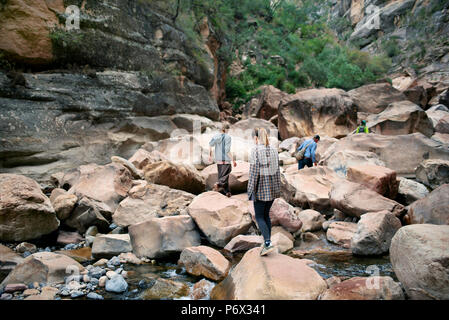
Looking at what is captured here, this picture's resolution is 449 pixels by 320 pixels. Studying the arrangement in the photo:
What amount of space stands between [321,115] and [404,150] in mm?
5853

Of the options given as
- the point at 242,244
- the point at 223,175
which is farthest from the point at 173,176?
the point at 242,244

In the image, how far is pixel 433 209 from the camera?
5.07m

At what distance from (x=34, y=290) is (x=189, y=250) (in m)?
1.95

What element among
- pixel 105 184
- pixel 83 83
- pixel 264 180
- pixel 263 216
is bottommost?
pixel 263 216

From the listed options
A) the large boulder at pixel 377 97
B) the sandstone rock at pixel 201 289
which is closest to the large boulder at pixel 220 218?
the sandstone rock at pixel 201 289

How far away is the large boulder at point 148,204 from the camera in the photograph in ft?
19.0

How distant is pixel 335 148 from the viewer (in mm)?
10023

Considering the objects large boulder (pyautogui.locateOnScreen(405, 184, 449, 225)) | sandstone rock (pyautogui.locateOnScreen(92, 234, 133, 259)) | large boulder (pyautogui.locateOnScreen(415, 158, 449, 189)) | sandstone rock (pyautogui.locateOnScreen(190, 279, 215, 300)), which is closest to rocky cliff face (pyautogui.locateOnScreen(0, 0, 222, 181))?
sandstone rock (pyautogui.locateOnScreen(92, 234, 133, 259))

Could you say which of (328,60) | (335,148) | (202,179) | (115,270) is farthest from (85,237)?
(328,60)

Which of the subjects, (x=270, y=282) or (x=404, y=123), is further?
(x=404, y=123)

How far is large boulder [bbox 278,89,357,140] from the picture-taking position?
14.8 m

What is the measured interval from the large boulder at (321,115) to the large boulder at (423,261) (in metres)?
12.0

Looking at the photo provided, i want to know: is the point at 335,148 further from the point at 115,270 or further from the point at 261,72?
the point at 261,72

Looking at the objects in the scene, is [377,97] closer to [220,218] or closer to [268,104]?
[268,104]
